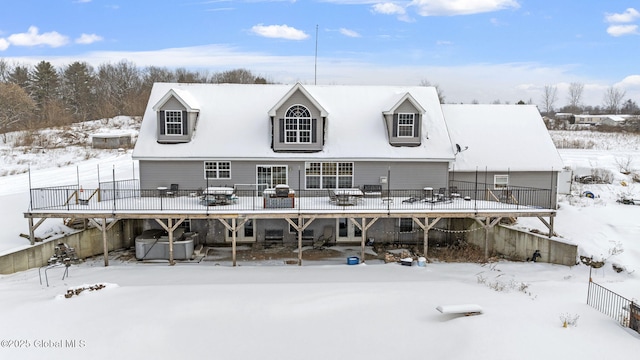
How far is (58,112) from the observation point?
62.5m

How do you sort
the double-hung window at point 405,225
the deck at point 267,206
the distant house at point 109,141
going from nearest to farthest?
the deck at point 267,206, the double-hung window at point 405,225, the distant house at point 109,141

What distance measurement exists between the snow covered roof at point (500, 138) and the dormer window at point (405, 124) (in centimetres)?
320

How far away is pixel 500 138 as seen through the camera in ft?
79.8

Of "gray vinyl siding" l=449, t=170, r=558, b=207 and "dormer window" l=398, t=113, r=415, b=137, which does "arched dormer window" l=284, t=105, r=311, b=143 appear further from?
"gray vinyl siding" l=449, t=170, r=558, b=207

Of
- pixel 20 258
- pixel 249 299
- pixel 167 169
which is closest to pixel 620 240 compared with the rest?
pixel 249 299

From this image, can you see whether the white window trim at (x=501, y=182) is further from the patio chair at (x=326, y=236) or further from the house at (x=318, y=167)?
the patio chair at (x=326, y=236)

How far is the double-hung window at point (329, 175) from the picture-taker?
21.5m

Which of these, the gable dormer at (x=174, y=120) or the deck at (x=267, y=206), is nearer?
the deck at (x=267, y=206)

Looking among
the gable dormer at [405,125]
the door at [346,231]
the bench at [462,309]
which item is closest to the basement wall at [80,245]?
the door at [346,231]

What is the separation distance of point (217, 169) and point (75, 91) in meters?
64.1

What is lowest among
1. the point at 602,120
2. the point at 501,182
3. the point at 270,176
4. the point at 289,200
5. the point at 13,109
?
the point at 289,200

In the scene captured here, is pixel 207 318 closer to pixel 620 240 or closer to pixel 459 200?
pixel 459 200

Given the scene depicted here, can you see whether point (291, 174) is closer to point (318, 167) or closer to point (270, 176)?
point (270, 176)

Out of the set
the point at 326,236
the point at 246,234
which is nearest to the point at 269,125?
the point at 246,234
